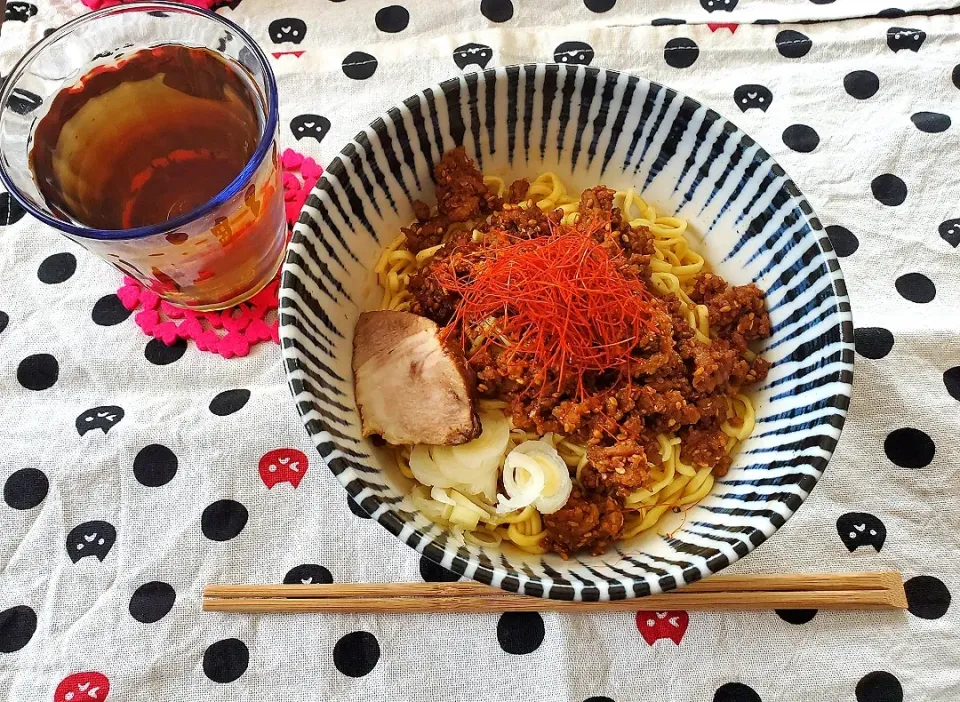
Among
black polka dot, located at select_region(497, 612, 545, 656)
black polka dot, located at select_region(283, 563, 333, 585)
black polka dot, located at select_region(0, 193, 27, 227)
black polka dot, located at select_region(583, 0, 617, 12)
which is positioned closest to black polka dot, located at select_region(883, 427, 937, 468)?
black polka dot, located at select_region(497, 612, 545, 656)

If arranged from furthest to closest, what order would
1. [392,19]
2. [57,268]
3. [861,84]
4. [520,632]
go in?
[392,19]
[861,84]
[57,268]
[520,632]

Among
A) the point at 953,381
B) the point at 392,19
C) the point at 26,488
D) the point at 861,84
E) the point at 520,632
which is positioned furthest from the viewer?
the point at 392,19

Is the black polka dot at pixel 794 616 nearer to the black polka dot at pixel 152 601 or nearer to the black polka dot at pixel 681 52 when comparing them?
the black polka dot at pixel 152 601

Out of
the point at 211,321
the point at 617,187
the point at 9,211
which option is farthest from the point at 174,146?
the point at 617,187

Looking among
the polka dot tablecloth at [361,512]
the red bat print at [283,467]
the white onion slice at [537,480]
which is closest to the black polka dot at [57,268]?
the polka dot tablecloth at [361,512]

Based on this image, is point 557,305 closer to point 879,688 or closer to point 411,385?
point 411,385

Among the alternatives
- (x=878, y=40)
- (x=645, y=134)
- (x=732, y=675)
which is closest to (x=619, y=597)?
(x=732, y=675)

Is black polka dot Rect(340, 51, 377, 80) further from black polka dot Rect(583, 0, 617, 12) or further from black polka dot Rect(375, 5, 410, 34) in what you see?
black polka dot Rect(583, 0, 617, 12)
